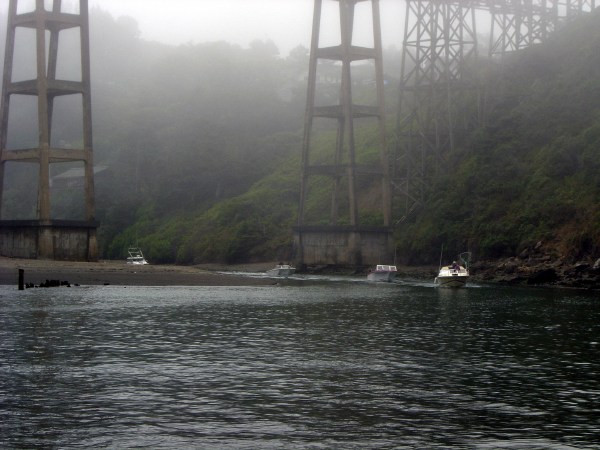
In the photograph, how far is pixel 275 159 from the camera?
5477 inches

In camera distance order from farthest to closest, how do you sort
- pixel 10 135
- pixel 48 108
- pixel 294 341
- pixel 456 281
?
pixel 10 135 < pixel 48 108 < pixel 456 281 < pixel 294 341

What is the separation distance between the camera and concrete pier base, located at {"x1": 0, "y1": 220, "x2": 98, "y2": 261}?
75875mm

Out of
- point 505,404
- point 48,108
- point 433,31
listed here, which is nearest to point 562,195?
point 433,31

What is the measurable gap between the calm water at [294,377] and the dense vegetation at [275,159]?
36081 millimetres

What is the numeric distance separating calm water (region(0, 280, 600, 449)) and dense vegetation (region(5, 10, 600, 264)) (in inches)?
1420

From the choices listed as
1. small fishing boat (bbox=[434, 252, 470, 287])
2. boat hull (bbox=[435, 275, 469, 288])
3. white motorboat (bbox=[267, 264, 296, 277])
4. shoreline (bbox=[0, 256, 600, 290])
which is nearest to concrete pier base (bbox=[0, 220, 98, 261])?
shoreline (bbox=[0, 256, 600, 290])

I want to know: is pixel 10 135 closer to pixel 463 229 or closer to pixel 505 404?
pixel 463 229

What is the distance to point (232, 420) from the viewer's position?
63.8 feet

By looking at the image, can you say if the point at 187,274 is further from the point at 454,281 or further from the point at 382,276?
the point at 454,281

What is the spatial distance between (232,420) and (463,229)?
221ft

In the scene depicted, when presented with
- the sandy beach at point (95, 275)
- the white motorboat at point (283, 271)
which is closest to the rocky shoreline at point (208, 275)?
the sandy beach at point (95, 275)

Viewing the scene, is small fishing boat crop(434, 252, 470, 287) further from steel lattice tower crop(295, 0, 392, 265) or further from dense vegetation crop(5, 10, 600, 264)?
→ steel lattice tower crop(295, 0, 392, 265)

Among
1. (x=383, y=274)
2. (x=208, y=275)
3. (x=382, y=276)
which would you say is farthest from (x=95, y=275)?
(x=383, y=274)

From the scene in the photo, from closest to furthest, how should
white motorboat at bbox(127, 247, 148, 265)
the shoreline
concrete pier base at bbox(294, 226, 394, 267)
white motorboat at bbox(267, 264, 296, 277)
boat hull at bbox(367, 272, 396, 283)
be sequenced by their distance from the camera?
the shoreline
boat hull at bbox(367, 272, 396, 283)
white motorboat at bbox(267, 264, 296, 277)
concrete pier base at bbox(294, 226, 394, 267)
white motorboat at bbox(127, 247, 148, 265)
